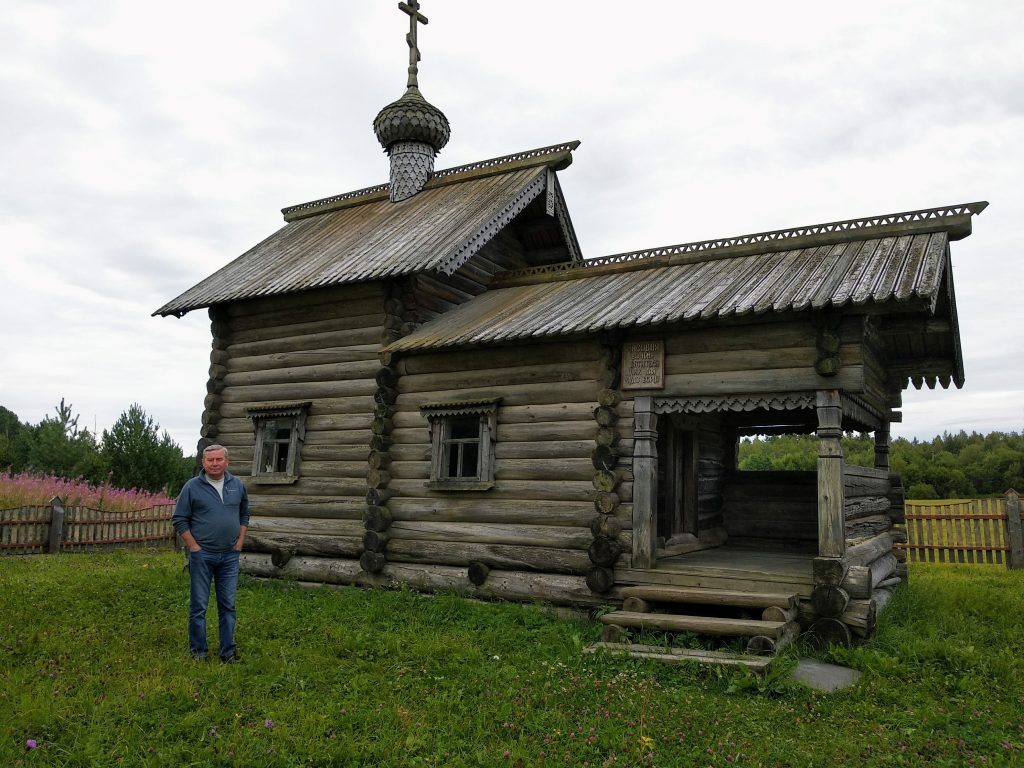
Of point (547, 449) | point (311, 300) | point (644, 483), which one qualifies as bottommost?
point (644, 483)

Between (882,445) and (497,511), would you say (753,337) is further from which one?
(882,445)

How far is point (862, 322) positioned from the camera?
28.1 ft

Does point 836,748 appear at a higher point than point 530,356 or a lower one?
lower

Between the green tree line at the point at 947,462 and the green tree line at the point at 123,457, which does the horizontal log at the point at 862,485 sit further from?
the green tree line at the point at 123,457

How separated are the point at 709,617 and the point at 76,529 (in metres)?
16.4

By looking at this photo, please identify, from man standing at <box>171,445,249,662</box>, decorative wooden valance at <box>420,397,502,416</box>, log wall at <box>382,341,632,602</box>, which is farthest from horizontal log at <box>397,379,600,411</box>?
man standing at <box>171,445,249,662</box>

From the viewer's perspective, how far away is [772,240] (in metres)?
10.9

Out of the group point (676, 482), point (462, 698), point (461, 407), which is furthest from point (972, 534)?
point (462, 698)

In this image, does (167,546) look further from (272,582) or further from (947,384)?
(947,384)

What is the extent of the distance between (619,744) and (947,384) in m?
10.1

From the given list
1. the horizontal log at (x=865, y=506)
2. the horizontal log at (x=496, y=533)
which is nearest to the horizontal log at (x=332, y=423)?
the horizontal log at (x=496, y=533)

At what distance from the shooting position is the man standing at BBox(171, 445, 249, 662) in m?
7.32

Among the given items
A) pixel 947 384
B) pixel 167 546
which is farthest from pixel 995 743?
pixel 167 546

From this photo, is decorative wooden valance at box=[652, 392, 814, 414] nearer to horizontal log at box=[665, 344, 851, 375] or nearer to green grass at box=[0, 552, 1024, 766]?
horizontal log at box=[665, 344, 851, 375]
